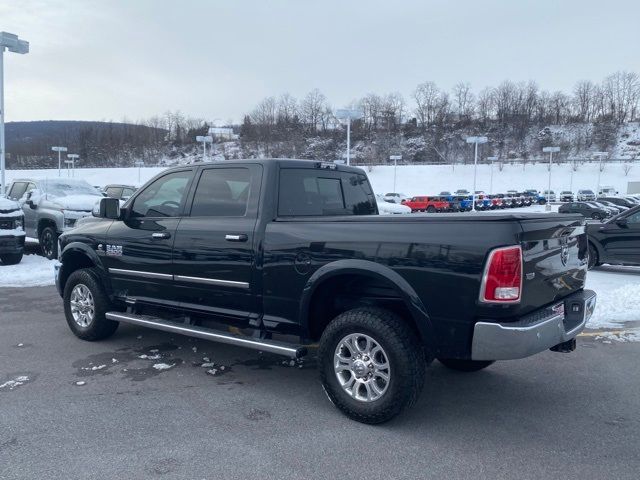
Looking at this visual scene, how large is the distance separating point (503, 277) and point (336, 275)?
1264 millimetres

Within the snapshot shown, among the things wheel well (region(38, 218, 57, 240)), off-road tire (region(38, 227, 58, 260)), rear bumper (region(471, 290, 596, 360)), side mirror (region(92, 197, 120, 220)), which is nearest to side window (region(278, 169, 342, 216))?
side mirror (region(92, 197, 120, 220))

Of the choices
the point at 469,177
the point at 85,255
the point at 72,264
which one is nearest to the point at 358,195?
the point at 85,255

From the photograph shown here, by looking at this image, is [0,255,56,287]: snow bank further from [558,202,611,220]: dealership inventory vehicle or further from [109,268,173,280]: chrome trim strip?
[558,202,611,220]: dealership inventory vehicle

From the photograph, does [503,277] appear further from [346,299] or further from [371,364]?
[346,299]

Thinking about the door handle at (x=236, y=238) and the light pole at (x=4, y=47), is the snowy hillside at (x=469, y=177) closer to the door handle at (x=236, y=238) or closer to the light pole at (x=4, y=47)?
the light pole at (x=4, y=47)

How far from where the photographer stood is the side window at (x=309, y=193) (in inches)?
202

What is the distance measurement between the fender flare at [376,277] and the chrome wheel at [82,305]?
118 inches

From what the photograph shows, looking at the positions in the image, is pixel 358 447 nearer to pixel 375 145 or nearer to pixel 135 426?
pixel 135 426

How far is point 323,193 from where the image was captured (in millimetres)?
5559

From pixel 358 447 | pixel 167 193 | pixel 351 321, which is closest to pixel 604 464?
pixel 358 447

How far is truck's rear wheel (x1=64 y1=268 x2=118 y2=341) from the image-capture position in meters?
6.32

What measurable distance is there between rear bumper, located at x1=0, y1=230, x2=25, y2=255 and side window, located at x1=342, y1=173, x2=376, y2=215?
8882 millimetres

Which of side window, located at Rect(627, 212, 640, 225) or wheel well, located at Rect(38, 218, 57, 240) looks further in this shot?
wheel well, located at Rect(38, 218, 57, 240)

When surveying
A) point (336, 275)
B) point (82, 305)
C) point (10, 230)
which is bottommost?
point (82, 305)
